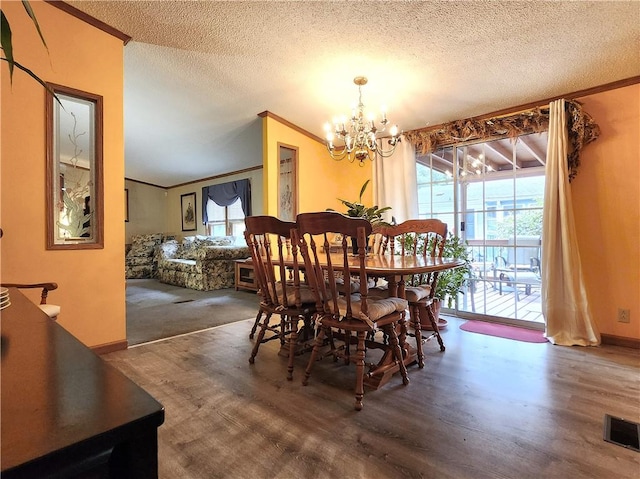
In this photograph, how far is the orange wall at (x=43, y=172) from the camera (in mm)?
2342

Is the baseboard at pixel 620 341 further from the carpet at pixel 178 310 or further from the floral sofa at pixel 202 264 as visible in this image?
the floral sofa at pixel 202 264

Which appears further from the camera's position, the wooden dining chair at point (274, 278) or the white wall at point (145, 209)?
the white wall at point (145, 209)

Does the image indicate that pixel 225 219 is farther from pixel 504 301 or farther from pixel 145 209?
pixel 504 301

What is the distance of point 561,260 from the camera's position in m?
2.92

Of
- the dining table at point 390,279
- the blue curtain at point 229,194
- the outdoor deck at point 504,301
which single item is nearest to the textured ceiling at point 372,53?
the dining table at point 390,279

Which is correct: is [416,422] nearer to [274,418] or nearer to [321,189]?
A: [274,418]

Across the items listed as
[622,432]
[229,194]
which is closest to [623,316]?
[622,432]

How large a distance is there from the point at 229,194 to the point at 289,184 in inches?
136

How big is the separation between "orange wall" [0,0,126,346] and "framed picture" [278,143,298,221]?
6.63 feet

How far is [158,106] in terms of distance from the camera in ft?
14.2

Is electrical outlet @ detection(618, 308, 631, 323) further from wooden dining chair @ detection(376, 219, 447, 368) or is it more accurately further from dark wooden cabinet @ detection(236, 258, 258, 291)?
dark wooden cabinet @ detection(236, 258, 258, 291)

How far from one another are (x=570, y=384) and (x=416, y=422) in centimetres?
114

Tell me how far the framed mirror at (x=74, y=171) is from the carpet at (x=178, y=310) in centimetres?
105

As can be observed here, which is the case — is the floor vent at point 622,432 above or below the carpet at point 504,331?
below
